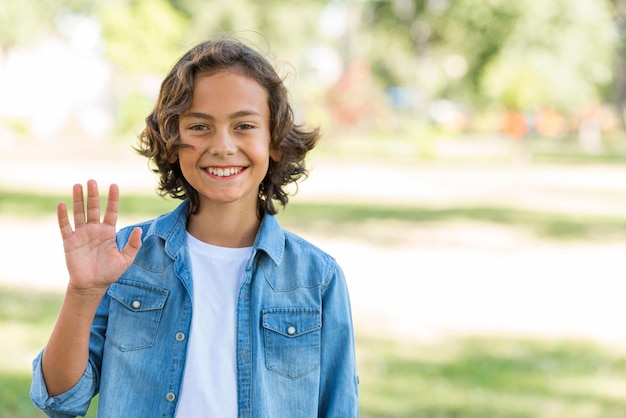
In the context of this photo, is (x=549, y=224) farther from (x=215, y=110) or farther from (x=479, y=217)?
(x=215, y=110)

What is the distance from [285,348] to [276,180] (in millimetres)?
511

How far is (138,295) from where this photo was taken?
2004mm

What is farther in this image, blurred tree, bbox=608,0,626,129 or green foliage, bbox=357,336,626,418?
blurred tree, bbox=608,0,626,129

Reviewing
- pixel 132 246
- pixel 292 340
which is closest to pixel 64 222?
pixel 132 246

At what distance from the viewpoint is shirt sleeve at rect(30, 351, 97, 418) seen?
197 cm

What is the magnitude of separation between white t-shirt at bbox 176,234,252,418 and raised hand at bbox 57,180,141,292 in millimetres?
190

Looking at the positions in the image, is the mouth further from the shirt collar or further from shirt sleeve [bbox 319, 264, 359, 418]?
shirt sleeve [bbox 319, 264, 359, 418]

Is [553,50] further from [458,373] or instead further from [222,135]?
[222,135]

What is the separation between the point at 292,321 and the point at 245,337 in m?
0.12

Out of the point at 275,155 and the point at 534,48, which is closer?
the point at 275,155

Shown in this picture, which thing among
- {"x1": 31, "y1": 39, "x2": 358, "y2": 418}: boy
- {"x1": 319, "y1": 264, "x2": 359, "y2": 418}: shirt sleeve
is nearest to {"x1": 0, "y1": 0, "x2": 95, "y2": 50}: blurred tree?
{"x1": 31, "y1": 39, "x2": 358, "y2": 418}: boy

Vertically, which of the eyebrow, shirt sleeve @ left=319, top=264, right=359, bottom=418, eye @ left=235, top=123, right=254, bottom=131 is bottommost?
shirt sleeve @ left=319, top=264, right=359, bottom=418

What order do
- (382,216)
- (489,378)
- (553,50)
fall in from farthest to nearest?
1. (553,50)
2. (382,216)
3. (489,378)

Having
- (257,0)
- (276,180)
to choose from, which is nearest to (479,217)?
(276,180)
